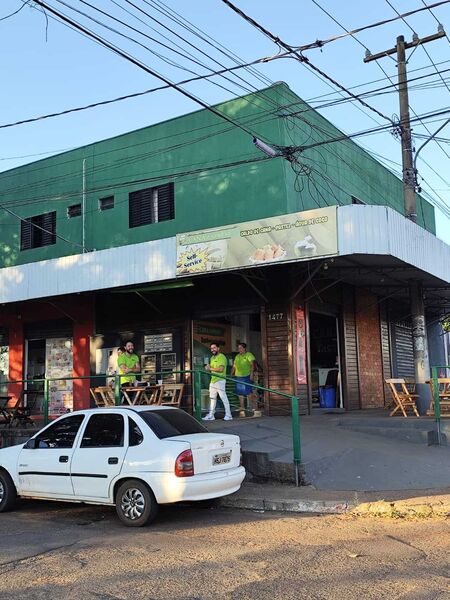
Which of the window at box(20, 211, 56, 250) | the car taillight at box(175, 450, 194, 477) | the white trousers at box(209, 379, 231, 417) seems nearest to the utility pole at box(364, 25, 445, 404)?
the white trousers at box(209, 379, 231, 417)

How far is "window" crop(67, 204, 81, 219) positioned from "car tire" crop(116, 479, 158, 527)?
1349cm

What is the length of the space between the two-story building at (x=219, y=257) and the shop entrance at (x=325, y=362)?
0.19 ft

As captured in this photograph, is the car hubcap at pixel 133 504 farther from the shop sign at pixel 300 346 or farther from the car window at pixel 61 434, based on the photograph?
the shop sign at pixel 300 346

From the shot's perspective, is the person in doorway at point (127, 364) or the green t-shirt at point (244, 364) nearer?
the person in doorway at point (127, 364)

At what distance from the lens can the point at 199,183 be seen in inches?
673

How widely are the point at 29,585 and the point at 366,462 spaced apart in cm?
656

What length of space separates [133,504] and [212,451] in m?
1.20

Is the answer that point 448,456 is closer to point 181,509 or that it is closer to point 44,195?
point 181,509

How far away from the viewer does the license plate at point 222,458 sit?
8031mm

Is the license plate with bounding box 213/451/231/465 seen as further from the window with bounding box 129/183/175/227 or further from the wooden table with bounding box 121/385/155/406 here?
the window with bounding box 129/183/175/227

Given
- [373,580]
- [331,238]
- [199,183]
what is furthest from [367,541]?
[199,183]

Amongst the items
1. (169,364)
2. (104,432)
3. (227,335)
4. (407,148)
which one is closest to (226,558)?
(104,432)

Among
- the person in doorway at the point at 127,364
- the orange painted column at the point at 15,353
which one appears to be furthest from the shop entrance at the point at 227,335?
the orange painted column at the point at 15,353

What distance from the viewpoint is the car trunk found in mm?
7734
